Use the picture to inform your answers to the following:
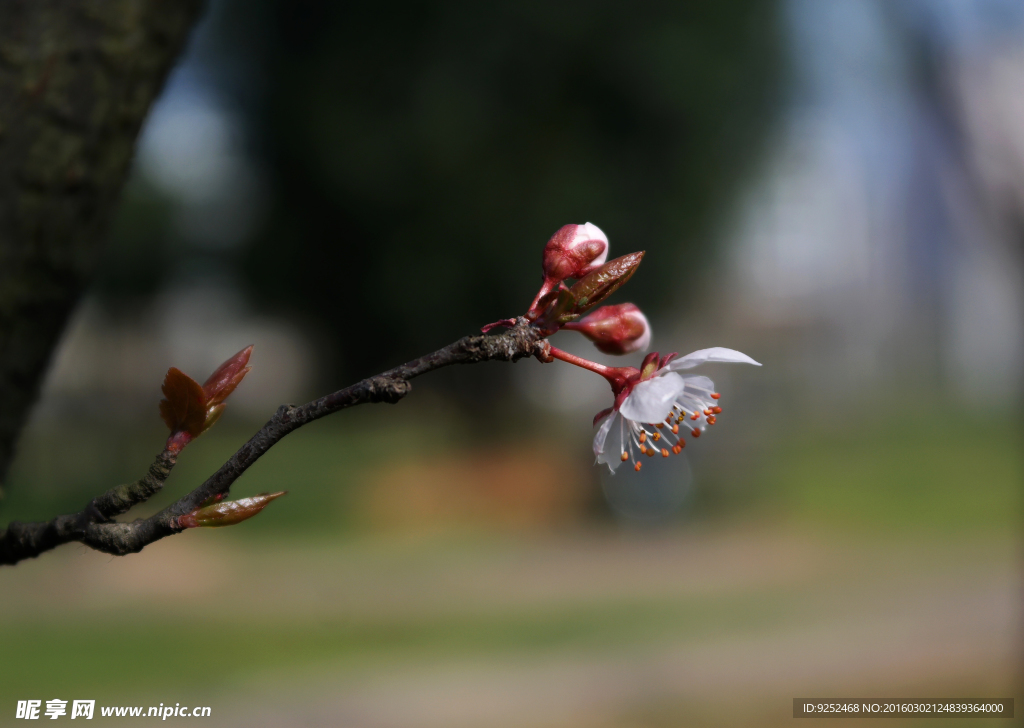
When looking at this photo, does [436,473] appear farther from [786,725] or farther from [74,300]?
[74,300]

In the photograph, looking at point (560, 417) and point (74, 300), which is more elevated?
point (560, 417)

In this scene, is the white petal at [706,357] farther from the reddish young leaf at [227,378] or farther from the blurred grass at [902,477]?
the blurred grass at [902,477]

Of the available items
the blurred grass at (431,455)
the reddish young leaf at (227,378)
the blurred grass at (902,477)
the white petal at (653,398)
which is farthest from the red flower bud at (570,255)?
the blurred grass at (431,455)

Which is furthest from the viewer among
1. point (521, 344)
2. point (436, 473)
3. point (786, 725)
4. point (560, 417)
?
point (560, 417)

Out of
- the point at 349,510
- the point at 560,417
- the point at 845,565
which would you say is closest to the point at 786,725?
the point at 845,565

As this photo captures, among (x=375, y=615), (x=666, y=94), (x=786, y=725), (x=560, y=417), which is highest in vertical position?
(x=666, y=94)

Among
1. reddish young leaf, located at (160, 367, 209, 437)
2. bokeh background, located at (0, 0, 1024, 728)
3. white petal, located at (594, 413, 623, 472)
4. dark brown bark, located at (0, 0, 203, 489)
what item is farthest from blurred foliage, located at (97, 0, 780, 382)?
reddish young leaf, located at (160, 367, 209, 437)
